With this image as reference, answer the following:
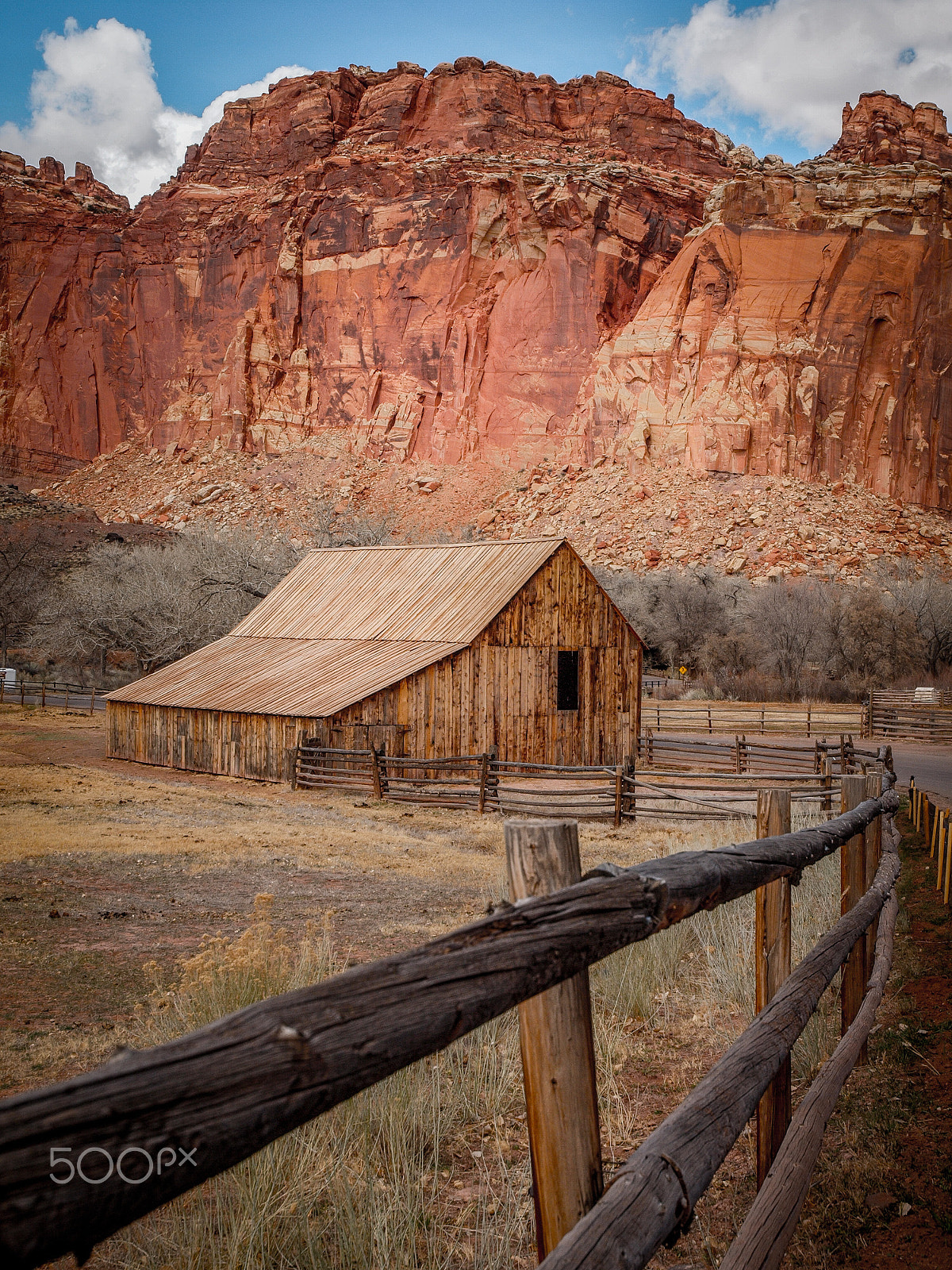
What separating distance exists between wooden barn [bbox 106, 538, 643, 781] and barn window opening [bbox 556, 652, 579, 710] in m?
0.04

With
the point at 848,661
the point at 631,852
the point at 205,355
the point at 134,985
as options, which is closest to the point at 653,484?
the point at 848,661

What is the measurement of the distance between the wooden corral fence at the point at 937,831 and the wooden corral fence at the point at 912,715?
15.7m

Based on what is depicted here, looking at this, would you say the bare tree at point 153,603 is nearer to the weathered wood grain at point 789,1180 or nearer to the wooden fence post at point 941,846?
the wooden fence post at point 941,846

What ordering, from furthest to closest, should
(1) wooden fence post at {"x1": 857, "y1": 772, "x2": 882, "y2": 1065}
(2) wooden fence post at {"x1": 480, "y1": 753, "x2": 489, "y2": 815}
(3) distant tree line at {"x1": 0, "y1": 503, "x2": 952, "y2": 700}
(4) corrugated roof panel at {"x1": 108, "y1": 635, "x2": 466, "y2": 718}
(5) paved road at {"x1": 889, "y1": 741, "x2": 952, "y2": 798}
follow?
(3) distant tree line at {"x1": 0, "y1": 503, "x2": 952, "y2": 700}
(4) corrugated roof panel at {"x1": 108, "y1": 635, "x2": 466, "y2": 718}
(5) paved road at {"x1": 889, "y1": 741, "x2": 952, "y2": 798}
(2) wooden fence post at {"x1": 480, "y1": 753, "x2": 489, "y2": 815}
(1) wooden fence post at {"x1": 857, "y1": 772, "x2": 882, "y2": 1065}

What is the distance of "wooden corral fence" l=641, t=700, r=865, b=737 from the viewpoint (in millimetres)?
30469

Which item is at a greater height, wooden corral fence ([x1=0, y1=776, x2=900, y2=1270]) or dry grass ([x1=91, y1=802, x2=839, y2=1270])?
wooden corral fence ([x1=0, y1=776, x2=900, y2=1270])

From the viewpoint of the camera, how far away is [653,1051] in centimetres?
543

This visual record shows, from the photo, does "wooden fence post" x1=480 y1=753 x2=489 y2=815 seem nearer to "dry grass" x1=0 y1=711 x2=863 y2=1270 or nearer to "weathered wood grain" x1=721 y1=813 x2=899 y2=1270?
"dry grass" x1=0 y1=711 x2=863 y2=1270

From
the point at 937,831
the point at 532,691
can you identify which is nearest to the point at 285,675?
the point at 532,691

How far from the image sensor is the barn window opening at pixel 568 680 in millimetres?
21297

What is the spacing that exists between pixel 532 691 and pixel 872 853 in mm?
13918

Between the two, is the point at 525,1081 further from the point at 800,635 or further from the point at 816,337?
the point at 816,337

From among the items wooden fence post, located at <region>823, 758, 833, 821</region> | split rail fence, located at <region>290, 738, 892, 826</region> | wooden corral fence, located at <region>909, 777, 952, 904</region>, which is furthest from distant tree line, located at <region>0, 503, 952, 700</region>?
wooden corral fence, located at <region>909, 777, 952, 904</region>

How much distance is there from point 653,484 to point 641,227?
2738 centimetres
